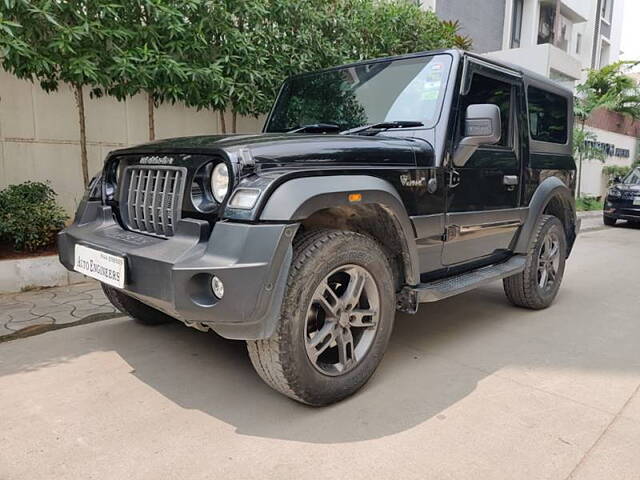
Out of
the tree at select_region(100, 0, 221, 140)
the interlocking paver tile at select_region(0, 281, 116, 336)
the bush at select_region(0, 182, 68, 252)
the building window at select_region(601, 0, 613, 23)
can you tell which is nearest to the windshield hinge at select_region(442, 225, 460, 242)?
the interlocking paver tile at select_region(0, 281, 116, 336)

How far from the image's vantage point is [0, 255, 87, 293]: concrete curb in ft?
14.3

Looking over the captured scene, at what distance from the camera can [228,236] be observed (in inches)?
81.8

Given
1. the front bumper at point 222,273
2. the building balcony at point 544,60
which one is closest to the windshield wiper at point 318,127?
the front bumper at point 222,273

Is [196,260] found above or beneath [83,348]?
above

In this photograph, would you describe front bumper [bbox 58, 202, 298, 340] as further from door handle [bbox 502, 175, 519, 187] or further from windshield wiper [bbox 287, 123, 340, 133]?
door handle [bbox 502, 175, 519, 187]

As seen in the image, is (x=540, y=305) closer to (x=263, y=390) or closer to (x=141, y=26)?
(x=263, y=390)

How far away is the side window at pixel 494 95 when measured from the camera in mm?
3320

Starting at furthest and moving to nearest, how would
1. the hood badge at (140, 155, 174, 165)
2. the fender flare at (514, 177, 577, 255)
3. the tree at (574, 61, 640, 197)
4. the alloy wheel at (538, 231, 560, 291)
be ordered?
the tree at (574, 61, 640, 197) → the alloy wheel at (538, 231, 560, 291) → the fender flare at (514, 177, 577, 255) → the hood badge at (140, 155, 174, 165)

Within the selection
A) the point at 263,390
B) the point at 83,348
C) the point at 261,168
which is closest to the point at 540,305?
the point at 263,390

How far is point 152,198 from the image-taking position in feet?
8.46

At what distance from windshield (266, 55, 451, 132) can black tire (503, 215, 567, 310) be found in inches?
63.1

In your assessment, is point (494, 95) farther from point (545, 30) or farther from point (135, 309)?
point (545, 30)

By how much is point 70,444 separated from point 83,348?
121 centimetres

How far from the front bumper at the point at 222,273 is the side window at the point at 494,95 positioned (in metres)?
1.84
